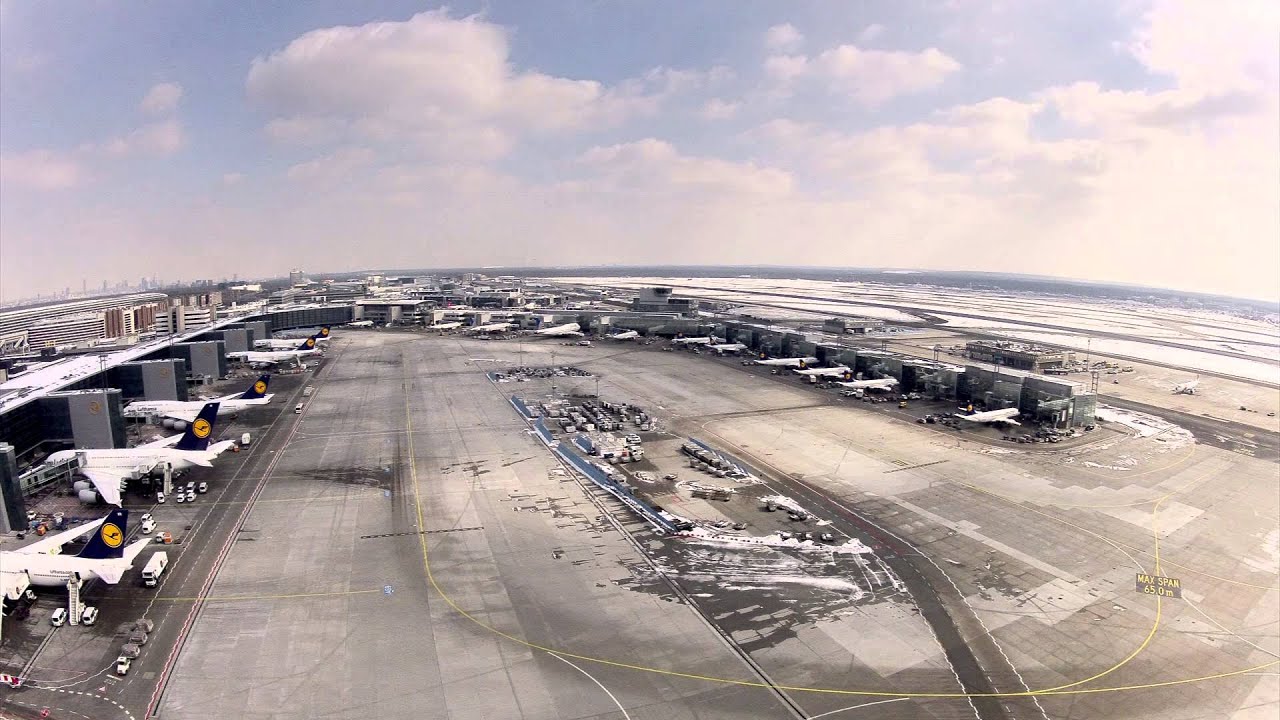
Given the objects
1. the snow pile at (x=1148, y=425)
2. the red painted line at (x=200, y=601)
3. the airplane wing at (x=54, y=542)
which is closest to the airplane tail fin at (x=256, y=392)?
the red painted line at (x=200, y=601)

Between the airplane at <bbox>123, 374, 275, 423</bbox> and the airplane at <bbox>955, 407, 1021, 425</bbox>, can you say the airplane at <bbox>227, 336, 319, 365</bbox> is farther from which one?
the airplane at <bbox>955, 407, 1021, 425</bbox>

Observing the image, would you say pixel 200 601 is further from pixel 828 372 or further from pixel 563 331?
pixel 563 331

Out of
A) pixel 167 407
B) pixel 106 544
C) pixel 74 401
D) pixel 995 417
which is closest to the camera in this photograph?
pixel 106 544

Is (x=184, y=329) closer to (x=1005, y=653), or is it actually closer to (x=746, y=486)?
(x=746, y=486)

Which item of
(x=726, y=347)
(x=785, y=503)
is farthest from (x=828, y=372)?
(x=785, y=503)

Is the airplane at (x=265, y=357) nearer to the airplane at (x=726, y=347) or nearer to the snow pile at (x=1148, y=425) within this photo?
the airplane at (x=726, y=347)

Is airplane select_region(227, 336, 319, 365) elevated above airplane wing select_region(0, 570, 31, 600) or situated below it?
above

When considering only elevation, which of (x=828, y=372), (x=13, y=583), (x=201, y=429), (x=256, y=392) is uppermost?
(x=201, y=429)

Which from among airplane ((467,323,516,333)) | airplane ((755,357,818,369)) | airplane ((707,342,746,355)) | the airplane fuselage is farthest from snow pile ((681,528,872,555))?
airplane ((467,323,516,333))

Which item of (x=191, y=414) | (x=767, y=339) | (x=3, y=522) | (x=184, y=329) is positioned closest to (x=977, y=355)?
→ (x=767, y=339)
